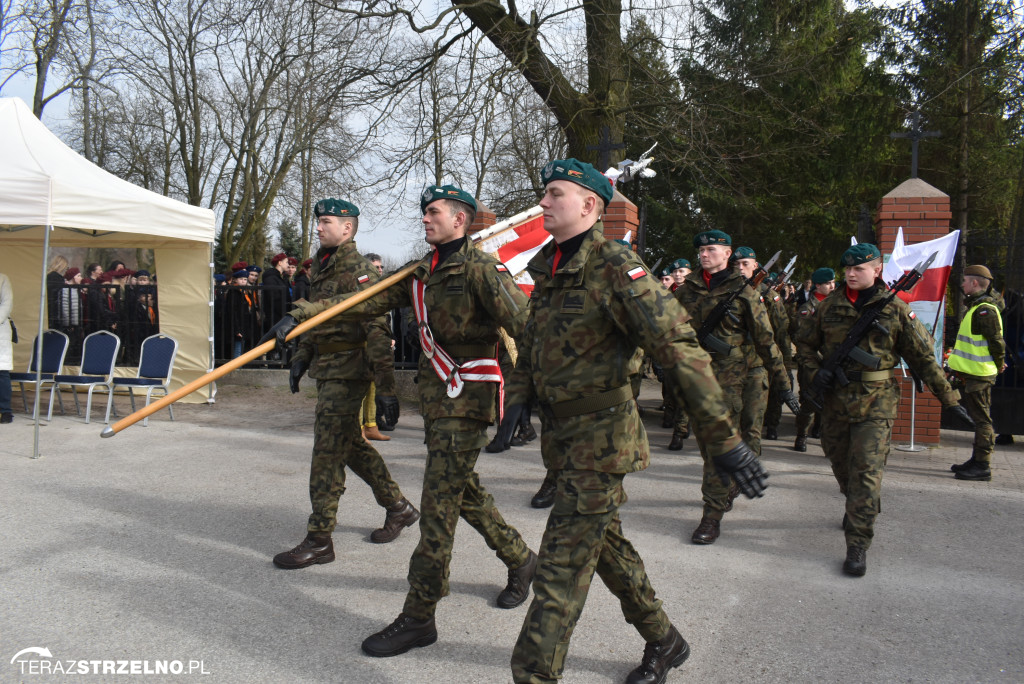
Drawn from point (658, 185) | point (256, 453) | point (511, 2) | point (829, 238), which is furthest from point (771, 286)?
point (658, 185)

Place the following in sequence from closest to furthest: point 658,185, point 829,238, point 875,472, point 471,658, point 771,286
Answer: point 471,658, point 875,472, point 771,286, point 829,238, point 658,185

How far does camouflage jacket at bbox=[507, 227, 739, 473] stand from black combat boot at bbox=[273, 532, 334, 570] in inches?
86.7

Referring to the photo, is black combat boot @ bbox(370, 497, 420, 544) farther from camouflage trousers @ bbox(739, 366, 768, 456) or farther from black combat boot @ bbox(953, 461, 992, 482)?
black combat boot @ bbox(953, 461, 992, 482)

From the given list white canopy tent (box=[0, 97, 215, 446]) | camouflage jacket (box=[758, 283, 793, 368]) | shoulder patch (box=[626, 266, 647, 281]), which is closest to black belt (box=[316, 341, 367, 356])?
shoulder patch (box=[626, 266, 647, 281])

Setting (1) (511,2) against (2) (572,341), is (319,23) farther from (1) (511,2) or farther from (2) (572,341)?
(2) (572,341)

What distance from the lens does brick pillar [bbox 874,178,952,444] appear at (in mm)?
8641

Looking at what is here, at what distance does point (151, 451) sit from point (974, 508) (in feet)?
24.6

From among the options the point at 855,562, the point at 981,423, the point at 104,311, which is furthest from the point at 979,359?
the point at 104,311

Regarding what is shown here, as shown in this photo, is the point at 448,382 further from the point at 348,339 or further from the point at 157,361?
the point at 157,361

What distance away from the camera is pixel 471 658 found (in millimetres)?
3582

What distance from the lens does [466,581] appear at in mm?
4539

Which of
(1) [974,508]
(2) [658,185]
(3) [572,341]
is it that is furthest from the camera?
(2) [658,185]

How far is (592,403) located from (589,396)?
0.09ft

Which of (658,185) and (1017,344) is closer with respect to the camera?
(1017,344)
